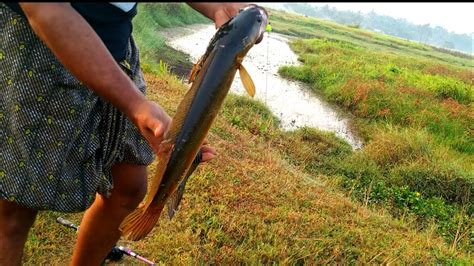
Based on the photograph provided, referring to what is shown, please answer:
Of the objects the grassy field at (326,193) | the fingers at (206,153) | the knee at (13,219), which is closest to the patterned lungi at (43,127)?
the knee at (13,219)

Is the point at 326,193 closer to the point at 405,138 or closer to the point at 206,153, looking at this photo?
the point at 206,153

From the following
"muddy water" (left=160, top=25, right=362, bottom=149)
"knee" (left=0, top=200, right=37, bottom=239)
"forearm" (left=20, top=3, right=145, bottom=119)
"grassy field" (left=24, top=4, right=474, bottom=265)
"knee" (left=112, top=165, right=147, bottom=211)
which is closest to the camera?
"forearm" (left=20, top=3, right=145, bottom=119)

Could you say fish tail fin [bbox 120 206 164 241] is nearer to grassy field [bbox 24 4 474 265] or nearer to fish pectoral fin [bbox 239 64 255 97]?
fish pectoral fin [bbox 239 64 255 97]

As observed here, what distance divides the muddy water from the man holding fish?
886 centimetres

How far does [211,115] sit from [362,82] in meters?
12.5

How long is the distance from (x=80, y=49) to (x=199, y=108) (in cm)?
37

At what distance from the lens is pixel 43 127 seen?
178cm

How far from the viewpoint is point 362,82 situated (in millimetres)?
13359

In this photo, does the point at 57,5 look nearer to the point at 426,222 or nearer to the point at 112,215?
the point at 112,215

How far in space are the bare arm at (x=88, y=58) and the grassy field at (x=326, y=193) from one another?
70.0 inches

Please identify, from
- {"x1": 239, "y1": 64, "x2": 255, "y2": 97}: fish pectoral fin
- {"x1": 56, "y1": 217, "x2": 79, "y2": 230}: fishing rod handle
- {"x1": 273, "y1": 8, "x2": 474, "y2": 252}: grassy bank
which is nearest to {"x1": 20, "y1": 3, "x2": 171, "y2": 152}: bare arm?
{"x1": 239, "y1": 64, "x2": 255, "y2": 97}: fish pectoral fin

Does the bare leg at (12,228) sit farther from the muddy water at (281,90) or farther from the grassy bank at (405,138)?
the muddy water at (281,90)

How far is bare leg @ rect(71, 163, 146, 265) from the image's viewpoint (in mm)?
2143

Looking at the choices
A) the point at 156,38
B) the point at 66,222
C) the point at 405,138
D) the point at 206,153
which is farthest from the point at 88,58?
the point at 156,38
